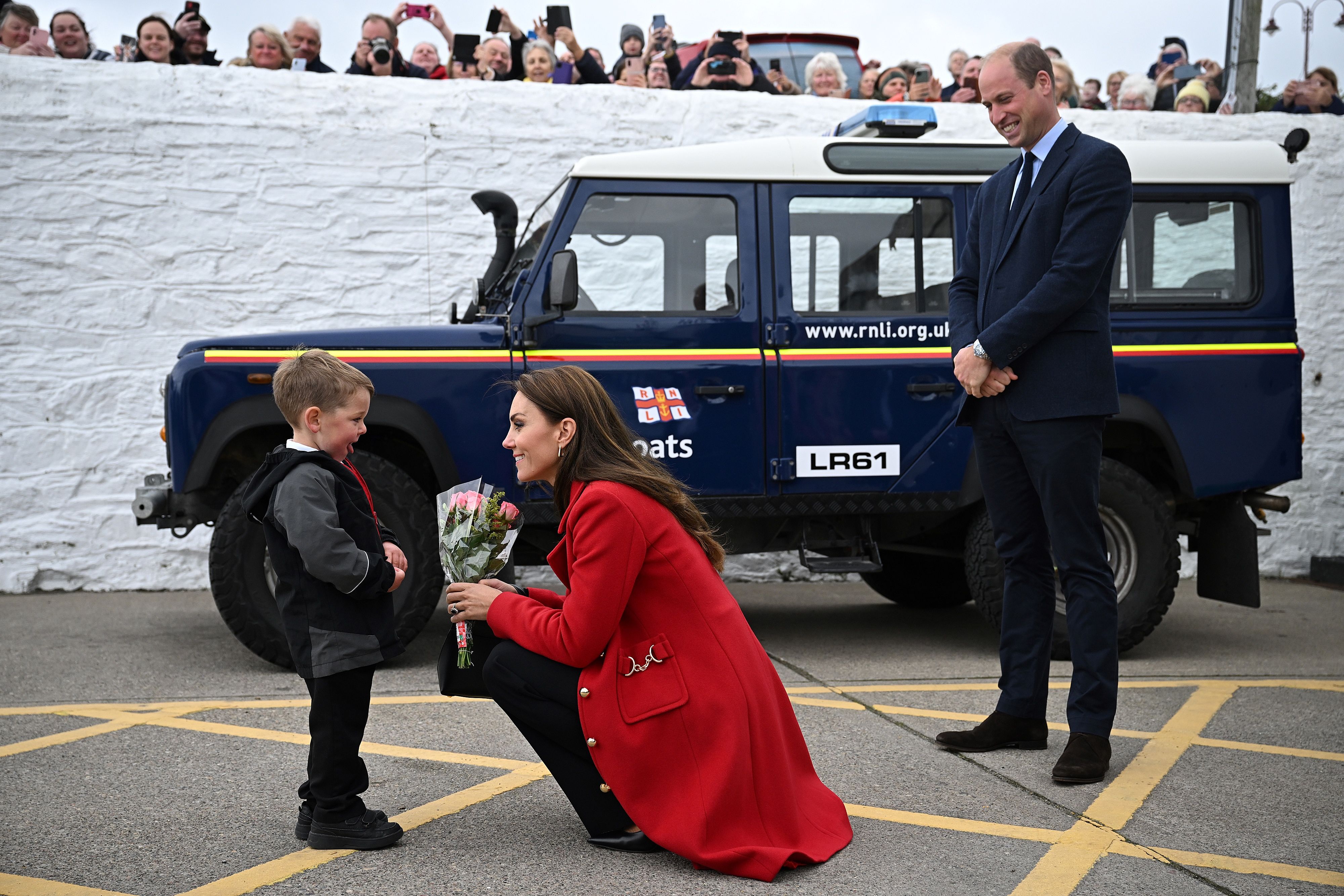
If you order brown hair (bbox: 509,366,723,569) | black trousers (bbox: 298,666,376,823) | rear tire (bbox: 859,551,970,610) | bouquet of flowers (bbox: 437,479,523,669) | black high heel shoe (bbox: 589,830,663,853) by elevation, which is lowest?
rear tire (bbox: 859,551,970,610)

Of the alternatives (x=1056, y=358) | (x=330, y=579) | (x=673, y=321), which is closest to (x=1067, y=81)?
(x=673, y=321)

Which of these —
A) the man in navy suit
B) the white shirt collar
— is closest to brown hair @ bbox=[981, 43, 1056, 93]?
the man in navy suit

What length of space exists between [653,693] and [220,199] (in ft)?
20.4

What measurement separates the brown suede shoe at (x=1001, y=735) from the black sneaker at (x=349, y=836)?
1.85 m

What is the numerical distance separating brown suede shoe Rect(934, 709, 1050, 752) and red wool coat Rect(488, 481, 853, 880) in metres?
1.17

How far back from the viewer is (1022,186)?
11.8ft

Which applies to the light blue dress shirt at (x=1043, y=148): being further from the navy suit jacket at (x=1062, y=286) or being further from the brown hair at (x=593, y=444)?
the brown hair at (x=593, y=444)

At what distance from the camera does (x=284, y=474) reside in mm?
2740

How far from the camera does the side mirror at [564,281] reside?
15.6 feet

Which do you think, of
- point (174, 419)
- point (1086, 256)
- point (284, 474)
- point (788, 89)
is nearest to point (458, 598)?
point (284, 474)

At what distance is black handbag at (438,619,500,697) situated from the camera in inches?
109

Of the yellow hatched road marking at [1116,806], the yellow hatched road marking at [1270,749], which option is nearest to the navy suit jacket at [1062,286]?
the yellow hatched road marking at [1116,806]

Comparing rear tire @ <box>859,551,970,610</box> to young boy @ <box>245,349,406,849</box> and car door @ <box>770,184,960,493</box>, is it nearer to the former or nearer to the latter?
car door @ <box>770,184,960,493</box>

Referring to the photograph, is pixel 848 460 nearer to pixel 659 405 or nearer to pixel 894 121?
pixel 659 405
